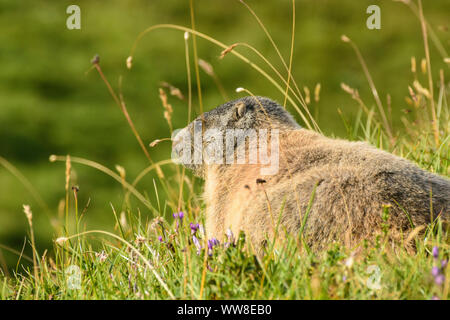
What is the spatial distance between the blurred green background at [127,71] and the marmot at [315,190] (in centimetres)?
926

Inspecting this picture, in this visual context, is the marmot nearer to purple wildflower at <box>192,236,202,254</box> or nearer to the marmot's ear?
the marmot's ear

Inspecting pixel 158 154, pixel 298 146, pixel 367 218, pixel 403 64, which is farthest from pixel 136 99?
pixel 367 218

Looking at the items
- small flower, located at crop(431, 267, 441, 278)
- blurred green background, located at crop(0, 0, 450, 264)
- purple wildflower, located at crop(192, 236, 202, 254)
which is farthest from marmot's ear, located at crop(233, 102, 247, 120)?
blurred green background, located at crop(0, 0, 450, 264)

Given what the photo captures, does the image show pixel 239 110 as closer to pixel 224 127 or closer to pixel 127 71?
pixel 224 127

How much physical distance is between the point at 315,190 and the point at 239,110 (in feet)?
5.05

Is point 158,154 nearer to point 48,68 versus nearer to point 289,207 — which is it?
point 48,68

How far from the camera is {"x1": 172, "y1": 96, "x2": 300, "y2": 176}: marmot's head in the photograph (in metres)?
5.19

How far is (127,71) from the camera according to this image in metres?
19.4

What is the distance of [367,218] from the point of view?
12.2 feet

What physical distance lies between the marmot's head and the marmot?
0.6 inches

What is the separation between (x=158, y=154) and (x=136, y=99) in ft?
9.25

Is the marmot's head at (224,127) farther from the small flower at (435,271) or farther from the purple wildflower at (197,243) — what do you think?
the small flower at (435,271)

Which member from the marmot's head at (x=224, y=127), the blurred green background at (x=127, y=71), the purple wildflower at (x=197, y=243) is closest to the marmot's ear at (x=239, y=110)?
the marmot's head at (x=224, y=127)

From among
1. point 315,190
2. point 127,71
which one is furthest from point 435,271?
point 127,71
